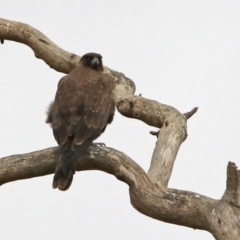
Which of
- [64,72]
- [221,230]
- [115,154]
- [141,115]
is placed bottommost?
[221,230]

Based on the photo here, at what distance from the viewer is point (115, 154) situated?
7.42 meters

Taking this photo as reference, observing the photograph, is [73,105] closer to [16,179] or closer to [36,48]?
[16,179]

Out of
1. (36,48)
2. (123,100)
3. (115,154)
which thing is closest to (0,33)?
(36,48)

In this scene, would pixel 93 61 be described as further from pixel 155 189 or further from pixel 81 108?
pixel 155 189

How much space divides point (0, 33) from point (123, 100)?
1.67m

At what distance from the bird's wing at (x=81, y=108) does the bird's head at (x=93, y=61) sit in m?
0.42

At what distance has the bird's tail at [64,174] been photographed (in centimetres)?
743

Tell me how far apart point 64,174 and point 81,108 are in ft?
2.55

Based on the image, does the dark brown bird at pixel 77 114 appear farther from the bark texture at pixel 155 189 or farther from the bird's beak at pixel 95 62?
the bird's beak at pixel 95 62

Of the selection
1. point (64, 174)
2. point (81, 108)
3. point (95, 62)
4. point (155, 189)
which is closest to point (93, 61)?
point (95, 62)

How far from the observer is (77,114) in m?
7.89

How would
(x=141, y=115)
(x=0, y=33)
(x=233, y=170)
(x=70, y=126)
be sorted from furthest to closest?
(x=0, y=33)
(x=141, y=115)
(x=70, y=126)
(x=233, y=170)

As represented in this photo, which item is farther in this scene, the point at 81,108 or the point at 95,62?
the point at 95,62

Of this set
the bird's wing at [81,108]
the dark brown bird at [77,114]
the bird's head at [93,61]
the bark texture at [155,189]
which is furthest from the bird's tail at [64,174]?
the bird's head at [93,61]
